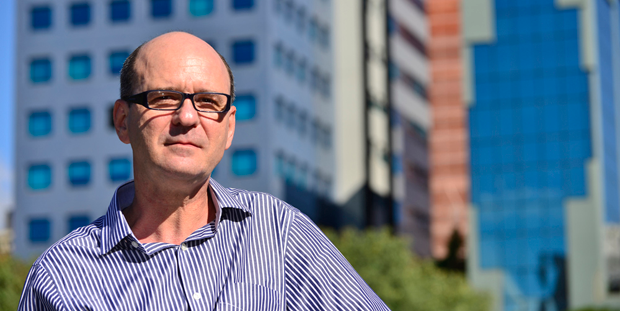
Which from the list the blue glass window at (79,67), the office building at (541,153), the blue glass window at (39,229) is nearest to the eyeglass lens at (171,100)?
the blue glass window at (39,229)

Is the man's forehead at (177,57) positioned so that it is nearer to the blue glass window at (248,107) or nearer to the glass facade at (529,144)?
the blue glass window at (248,107)

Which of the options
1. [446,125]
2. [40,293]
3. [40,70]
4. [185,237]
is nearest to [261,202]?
[185,237]

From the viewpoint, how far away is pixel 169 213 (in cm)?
254

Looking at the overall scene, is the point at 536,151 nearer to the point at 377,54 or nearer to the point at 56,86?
the point at 377,54

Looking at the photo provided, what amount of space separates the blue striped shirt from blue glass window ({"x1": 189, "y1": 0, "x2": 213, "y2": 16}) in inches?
2442

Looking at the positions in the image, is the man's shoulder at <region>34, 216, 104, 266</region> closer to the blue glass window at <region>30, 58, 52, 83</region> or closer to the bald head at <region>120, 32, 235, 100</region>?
the bald head at <region>120, 32, 235, 100</region>

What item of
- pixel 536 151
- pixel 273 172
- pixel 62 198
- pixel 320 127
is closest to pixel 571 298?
pixel 536 151

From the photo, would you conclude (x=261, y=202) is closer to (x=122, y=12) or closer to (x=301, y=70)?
(x=122, y=12)

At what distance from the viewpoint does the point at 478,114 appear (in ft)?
260

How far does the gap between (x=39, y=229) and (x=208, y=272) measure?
63102mm

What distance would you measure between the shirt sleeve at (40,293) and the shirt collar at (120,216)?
15cm

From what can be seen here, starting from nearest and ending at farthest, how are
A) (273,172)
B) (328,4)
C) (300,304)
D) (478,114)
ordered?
(300,304) < (273,172) < (328,4) < (478,114)

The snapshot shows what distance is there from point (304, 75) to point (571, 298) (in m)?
27.6

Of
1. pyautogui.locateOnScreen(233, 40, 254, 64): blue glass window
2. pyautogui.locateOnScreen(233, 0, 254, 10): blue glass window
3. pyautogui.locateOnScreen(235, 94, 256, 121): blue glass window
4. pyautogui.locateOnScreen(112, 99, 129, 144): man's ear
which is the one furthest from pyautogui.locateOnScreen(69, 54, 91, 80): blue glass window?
pyautogui.locateOnScreen(112, 99, 129, 144): man's ear
